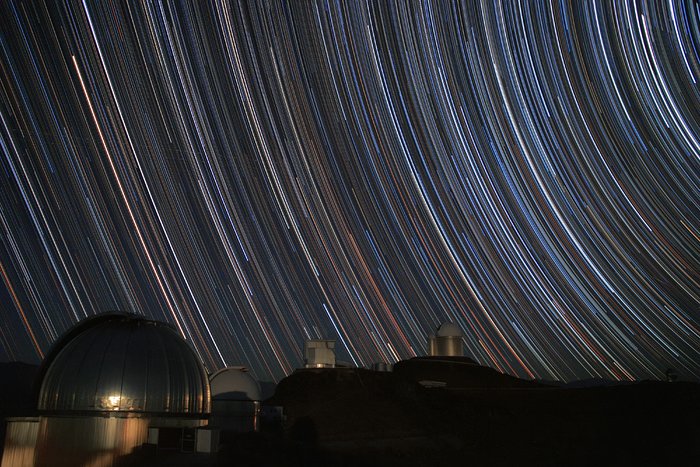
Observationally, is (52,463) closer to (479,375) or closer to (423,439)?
(423,439)

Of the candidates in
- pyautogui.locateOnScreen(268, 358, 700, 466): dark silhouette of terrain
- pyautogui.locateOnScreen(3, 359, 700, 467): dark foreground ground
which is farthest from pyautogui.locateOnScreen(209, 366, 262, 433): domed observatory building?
pyautogui.locateOnScreen(268, 358, 700, 466): dark silhouette of terrain

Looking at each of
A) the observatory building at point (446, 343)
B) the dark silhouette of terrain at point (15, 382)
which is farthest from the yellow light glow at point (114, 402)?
the dark silhouette of terrain at point (15, 382)

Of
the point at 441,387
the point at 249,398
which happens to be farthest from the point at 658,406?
the point at 249,398

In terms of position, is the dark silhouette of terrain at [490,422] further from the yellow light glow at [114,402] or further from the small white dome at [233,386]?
the yellow light glow at [114,402]

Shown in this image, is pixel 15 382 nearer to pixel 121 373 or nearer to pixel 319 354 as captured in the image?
pixel 319 354

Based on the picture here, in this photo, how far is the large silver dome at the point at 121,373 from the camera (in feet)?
46.9

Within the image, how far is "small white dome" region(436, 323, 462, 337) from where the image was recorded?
51.5m

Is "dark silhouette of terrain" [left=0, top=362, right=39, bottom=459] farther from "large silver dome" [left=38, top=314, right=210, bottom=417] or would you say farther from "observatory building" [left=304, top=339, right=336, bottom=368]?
"large silver dome" [left=38, top=314, right=210, bottom=417]

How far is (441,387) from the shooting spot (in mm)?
40656

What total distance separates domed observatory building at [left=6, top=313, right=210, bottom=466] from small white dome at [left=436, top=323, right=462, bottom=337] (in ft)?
124

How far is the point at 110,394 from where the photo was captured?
14250 millimetres

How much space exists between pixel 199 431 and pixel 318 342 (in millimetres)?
29335

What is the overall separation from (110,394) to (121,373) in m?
Answer: 0.52

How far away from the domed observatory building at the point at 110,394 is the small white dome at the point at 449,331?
124 ft
